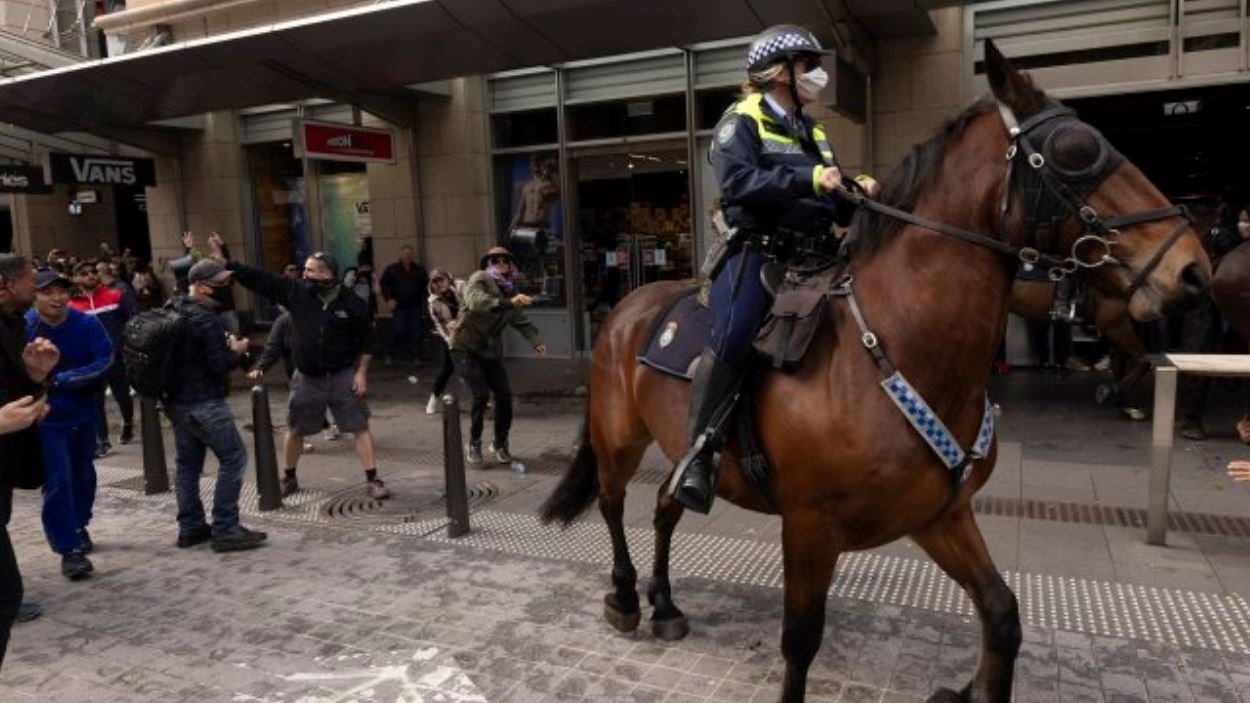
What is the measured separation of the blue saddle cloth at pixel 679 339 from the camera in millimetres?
4113

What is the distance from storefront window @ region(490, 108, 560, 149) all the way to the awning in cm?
161

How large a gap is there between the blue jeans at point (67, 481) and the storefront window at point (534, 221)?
903 centimetres

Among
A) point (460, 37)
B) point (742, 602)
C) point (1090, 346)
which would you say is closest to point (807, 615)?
point (742, 602)

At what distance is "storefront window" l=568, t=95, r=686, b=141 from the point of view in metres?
13.9

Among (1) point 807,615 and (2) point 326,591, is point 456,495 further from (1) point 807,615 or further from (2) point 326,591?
(1) point 807,615

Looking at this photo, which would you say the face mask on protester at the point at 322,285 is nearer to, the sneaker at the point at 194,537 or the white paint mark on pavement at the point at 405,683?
the sneaker at the point at 194,537

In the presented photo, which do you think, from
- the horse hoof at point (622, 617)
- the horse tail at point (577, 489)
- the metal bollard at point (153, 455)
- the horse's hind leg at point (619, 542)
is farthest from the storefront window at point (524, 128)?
the horse hoof at point (622, 617)

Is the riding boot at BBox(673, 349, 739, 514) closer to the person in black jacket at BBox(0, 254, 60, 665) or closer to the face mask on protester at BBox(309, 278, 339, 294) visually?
the person in black jacket at BBox(0, 254, 60, 665)

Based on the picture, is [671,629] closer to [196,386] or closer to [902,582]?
[902,582]

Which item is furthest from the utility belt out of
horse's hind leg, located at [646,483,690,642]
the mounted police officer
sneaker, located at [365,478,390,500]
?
sneaker, located at [365,478,390,500]

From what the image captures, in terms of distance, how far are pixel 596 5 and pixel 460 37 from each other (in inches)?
80.4

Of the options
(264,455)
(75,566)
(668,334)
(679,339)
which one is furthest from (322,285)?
(679,339)

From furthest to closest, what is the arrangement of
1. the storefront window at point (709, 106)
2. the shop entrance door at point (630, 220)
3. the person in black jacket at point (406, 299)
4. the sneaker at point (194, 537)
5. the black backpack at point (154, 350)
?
1. the person in black jacket at point (406, 299)
2. the shop entrance door at point (630, 220)
3. the storefront window at point (709, 106)
4. the sneaker at point (194, 537)
5. the black backpack at point (154, 350)

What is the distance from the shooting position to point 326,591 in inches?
218
